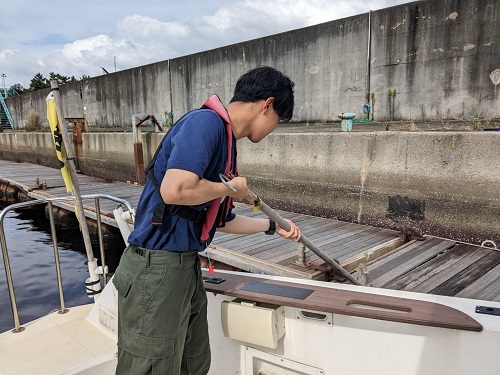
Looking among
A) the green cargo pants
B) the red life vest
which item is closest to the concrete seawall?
the red life vest

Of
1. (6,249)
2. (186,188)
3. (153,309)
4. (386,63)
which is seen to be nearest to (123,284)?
(153,309)

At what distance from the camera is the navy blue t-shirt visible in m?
1.46

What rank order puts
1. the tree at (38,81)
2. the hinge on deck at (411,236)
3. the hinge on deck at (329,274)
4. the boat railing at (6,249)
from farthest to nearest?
1. the tree at (38,81)
2. the hinge on deck at (411,236)
3. the hinge on deck at (329,274)
4. the boat railing at (6,249)

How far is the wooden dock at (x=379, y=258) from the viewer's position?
4066mm

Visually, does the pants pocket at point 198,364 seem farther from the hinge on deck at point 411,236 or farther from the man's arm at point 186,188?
the hinge on deck at point 411,236

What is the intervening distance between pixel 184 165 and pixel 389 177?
196 inches

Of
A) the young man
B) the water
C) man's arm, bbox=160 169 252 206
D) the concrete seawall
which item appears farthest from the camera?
the water

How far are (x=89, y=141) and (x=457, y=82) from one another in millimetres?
12174

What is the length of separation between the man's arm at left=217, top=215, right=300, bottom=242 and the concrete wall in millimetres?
7036

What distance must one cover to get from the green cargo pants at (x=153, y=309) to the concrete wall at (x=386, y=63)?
7.95 m

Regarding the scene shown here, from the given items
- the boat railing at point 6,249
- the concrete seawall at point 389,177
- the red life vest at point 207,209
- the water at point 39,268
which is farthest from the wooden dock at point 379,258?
the water at point 39,268

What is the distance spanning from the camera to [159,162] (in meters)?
1.64

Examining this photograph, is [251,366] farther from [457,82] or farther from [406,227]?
[457,82]

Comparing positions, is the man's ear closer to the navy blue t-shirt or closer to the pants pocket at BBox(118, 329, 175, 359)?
the navy blue t-shirt
